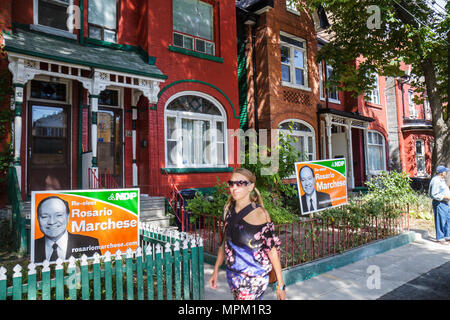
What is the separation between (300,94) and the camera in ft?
47.3

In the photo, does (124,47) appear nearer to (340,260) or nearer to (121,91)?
(121,91)

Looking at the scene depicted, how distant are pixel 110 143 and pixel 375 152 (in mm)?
15960

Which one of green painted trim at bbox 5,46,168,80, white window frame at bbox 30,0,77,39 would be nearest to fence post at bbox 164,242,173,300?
green painted trim at bbox 5,46,168,80

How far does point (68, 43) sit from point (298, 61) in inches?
383

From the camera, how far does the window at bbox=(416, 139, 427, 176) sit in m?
22.3

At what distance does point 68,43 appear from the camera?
913 cm

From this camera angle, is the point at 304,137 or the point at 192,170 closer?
the point at 192,170

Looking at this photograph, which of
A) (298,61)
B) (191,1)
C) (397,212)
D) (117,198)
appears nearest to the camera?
(117,198)

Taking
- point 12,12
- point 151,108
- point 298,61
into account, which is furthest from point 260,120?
point 12,12

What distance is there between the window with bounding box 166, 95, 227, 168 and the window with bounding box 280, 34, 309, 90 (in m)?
4.02

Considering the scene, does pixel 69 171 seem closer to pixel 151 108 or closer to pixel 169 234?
pixel 151 108

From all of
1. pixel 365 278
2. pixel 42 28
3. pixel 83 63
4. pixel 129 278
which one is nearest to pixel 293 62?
pixel 83 63

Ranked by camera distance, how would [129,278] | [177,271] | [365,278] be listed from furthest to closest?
[365,278] → [177,271] → [129,278]

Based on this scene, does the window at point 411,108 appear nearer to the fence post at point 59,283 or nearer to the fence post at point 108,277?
the fence post at point 108,277
